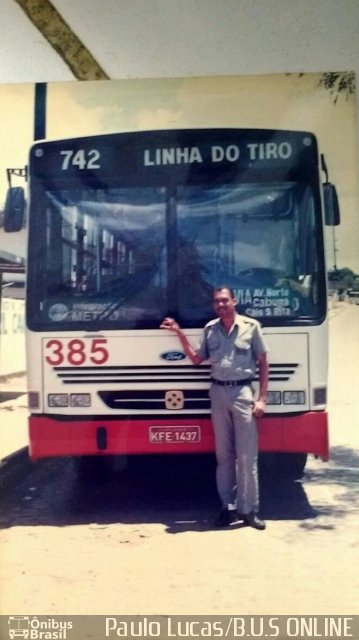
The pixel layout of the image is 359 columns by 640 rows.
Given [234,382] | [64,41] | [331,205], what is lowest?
[234,382]

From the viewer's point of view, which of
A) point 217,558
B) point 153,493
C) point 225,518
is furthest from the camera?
point 153,493

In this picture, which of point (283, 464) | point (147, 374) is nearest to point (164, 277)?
point (147, 374)

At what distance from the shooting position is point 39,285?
368 cm

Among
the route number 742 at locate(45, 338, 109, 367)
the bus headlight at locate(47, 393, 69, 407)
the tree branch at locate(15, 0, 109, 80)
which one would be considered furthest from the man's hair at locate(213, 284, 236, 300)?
the tree branch at locate(15, 0, 109, 80)

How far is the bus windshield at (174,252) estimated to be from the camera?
3586 mm

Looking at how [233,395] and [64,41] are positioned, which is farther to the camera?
[64,41]

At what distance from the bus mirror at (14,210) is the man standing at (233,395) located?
32.5 inches

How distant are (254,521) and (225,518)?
13cm

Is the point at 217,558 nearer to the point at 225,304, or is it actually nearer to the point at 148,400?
→ the point at 148,400

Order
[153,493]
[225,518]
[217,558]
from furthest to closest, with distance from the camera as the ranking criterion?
[153,493], [225,518], [217,558]

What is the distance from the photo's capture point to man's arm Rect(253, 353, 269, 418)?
11.7 ft

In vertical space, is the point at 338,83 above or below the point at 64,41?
below

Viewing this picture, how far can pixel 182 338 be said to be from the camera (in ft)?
11.8

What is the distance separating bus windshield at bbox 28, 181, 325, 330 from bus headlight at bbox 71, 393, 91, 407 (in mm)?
321
